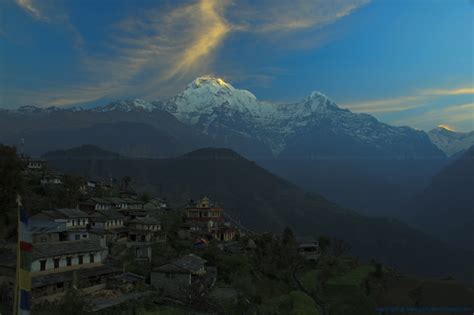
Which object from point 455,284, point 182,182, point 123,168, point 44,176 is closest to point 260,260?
point 455,284

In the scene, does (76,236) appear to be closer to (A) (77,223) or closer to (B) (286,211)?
(A) (77,223)

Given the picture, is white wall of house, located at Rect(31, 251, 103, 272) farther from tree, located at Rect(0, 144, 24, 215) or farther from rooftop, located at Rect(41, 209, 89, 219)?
tree, located at Rect(0, 144, 24, 215)

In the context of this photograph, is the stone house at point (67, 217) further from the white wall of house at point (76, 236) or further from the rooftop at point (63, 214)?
the white wall of house at point (76, 236)

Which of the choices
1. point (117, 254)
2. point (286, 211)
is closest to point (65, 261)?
point (117, 254)

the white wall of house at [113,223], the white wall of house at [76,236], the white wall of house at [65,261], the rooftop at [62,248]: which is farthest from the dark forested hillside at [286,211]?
the rooftop at [62,248]

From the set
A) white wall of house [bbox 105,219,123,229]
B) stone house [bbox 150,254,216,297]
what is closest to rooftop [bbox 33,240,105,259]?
stone house [bbox 150,254,216,297]

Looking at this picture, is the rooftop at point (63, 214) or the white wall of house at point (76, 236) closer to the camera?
the white wall of house at point (76, 236)

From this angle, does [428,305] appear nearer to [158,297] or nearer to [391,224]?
[158,297]
